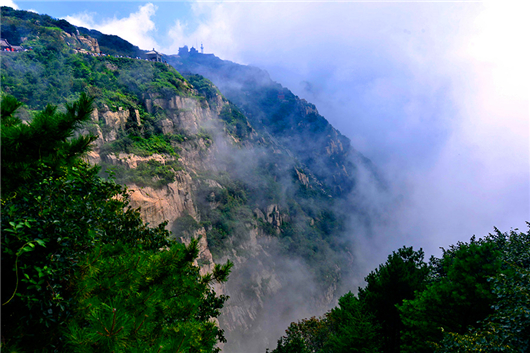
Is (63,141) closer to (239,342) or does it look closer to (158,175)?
(158,175)

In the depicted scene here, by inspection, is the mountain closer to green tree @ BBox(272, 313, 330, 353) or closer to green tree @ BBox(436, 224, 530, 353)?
green tree @ BBox(272, 313, 330, 353)

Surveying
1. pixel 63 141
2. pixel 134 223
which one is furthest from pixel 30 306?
pixel 134 223

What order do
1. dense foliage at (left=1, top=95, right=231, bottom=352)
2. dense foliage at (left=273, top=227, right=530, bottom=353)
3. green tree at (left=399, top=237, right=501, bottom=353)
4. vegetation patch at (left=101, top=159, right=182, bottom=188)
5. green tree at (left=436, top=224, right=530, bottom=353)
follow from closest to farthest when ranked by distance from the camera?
1. dense foliage at (left=1, top=95, right=231, bottom=352)
2. green tree at (left=436, top=224, right=530, bottom=353)
3. dense foliage at (left=273, top=227, right=530, bottom=353)
4. green tree at (left=399, top=237, right=501, bottom=353)
5. vegetation patch at (left=101, top=159, right=182, bottom=188)

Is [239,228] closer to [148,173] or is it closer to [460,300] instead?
[148,173]

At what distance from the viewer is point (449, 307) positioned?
998 centimetres

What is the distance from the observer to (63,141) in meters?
4.23

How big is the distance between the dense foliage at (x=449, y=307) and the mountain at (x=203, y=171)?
43.2 feet

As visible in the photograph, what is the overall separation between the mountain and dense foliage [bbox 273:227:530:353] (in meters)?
13.2

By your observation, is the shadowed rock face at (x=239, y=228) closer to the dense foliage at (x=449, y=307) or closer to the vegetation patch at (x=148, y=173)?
the vegetation patch at (x=148, y=173)

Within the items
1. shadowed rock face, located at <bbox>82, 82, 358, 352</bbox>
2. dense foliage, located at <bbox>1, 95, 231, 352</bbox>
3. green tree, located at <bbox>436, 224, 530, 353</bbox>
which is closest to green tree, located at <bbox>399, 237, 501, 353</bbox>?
green tree, located at <bbox>436, 224, 530, 353</bbox>

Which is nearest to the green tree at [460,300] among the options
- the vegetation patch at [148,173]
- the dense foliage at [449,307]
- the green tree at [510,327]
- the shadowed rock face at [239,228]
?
the dense foliage at [449,307]

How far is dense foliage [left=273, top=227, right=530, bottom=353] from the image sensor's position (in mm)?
5742

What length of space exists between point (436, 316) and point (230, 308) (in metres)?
27.4

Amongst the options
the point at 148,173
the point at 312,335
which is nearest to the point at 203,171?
the point at 148,173
